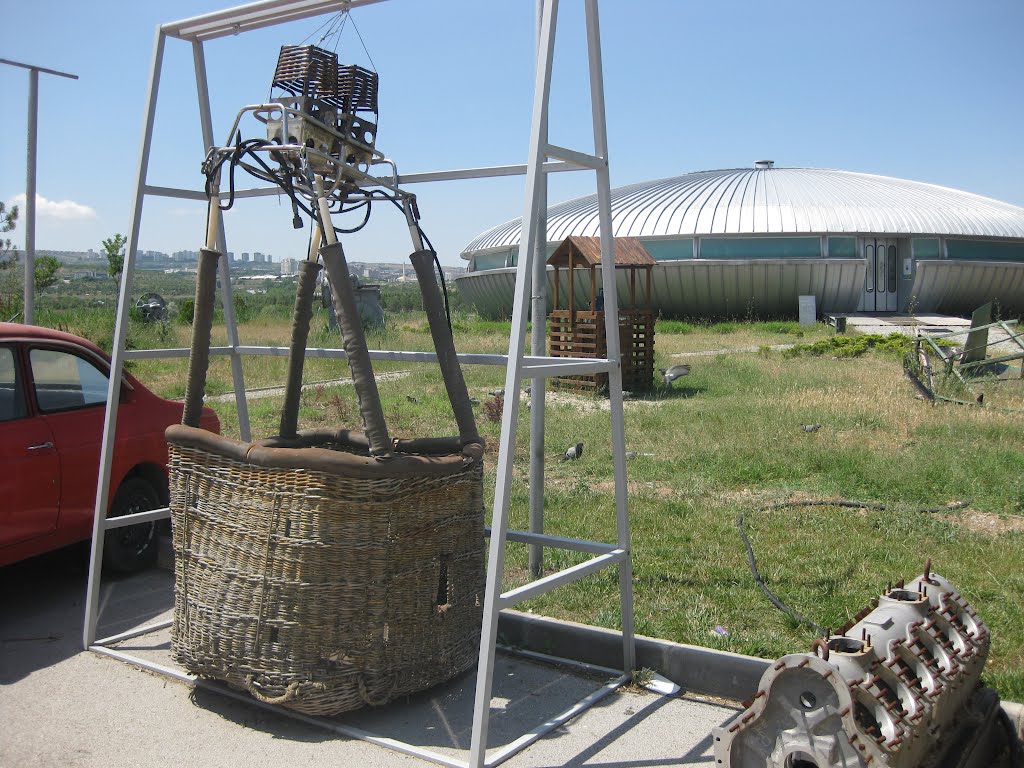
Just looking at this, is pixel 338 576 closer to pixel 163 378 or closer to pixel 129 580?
pixel 129 580

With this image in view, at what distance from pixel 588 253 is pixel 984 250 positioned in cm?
3159

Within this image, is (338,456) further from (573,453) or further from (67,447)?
(573,453)

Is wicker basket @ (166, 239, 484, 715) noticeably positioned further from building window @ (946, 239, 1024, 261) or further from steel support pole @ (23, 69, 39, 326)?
building window @ (946, 239, 1024, 261)

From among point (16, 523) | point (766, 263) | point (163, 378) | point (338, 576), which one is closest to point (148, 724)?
point (338, 576)

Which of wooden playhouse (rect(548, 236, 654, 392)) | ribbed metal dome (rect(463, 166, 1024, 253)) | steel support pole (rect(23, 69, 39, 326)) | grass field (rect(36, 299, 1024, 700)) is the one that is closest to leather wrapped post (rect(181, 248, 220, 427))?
grass field (rect(36, 299, 1024, 700))

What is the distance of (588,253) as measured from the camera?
52.1ft

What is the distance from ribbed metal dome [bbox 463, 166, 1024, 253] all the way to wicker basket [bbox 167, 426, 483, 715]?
33154 mm

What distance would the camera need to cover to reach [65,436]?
5.88m

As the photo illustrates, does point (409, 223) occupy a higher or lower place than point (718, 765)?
higher

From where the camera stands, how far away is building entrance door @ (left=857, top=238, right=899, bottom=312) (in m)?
38.6

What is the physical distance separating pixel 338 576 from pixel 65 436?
2712 mm

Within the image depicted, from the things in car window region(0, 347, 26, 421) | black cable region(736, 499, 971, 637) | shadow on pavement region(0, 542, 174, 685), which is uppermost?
car window region(0, 347, 26, 421)

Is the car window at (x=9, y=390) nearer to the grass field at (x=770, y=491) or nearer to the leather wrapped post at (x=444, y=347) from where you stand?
the leather wrapped post at (x=444, y=347)

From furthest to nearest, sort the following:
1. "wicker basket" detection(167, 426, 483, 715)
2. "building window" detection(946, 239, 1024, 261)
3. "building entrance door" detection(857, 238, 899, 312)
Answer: "building window" detection(946, 239, 1024, 261)
"building entrance door" detection(857, 238, 899, 312)
"wicker basket" detection(167, 426, 483, 715)
